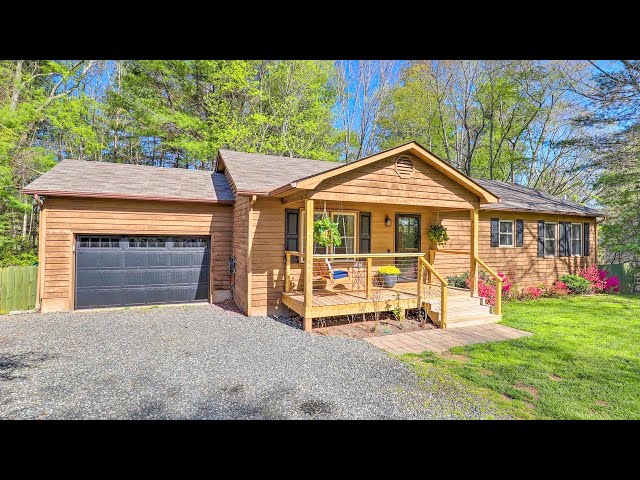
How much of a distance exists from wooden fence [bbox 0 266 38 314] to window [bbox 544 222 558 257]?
55.4ft

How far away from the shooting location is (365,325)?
7.57 meters

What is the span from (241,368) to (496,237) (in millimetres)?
10606

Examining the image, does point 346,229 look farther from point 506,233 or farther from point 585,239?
point 585,239

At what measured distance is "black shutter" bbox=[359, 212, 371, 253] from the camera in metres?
9.68

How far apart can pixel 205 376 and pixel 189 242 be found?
5.84 m

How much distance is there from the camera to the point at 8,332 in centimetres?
683

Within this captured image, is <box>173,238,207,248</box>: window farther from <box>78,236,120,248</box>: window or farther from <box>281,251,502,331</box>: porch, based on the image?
<box>281,251,502,331</box>: porch

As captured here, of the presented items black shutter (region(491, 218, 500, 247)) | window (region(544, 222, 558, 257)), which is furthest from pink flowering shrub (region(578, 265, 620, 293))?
black shutter (region(491, 218, 500, 247))

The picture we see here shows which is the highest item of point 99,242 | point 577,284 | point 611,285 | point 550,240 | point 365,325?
point 550,240

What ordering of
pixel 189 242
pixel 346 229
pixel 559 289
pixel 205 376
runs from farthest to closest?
pixel 559 289
pixel 189 242
pixel 346 229
pixel 205 376

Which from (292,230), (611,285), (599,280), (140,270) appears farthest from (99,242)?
(611,285)
